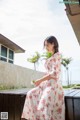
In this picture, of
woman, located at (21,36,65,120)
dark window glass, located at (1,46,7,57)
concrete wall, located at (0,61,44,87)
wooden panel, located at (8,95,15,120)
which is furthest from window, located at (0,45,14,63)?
woman, located at (21,36,65,120)

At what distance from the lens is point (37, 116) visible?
2.43 m

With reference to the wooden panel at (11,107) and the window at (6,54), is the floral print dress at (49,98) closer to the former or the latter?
the wooden panel at (11,107)

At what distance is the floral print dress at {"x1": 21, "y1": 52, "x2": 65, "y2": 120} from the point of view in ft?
7.45

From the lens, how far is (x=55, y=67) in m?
2.36

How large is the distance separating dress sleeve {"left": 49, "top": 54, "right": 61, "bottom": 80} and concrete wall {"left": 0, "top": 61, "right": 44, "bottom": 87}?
418 centimetres

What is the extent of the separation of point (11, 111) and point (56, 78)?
102 cm

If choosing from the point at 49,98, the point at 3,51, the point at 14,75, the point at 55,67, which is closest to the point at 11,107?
the point at 49,98

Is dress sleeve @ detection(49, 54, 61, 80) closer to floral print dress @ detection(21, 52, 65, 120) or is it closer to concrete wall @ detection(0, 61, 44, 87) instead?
floral print dress @ detection(21, 52, 65, 120)

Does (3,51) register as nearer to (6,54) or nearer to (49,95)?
(6,54)

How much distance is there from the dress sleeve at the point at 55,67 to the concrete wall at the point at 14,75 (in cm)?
418

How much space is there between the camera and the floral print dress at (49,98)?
7.45 feet

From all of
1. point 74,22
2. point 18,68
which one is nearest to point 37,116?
point 74,22

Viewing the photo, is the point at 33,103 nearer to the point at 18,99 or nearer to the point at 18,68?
the point at 18,99

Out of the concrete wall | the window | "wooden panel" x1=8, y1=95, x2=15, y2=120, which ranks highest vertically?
the window
